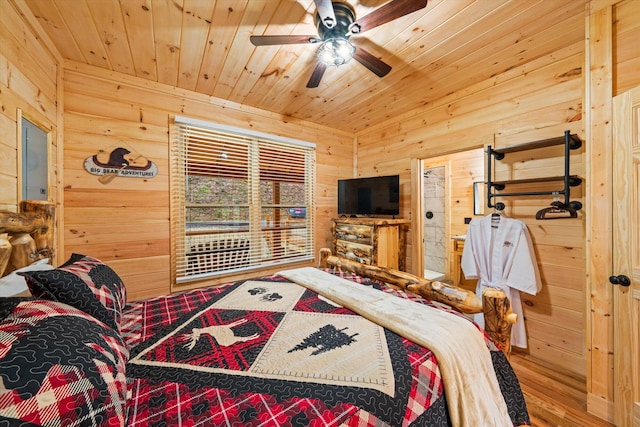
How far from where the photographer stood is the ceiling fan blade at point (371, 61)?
70.4 inches

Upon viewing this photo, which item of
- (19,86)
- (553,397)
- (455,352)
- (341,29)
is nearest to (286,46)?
(341,29)

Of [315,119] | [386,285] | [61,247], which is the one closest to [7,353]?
[386,285]

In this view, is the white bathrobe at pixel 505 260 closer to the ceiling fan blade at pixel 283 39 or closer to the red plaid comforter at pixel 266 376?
the red plaid comforter at pixel 266 376

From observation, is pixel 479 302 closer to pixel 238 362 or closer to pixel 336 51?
pixel 238 362

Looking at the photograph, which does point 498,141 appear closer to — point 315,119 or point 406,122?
point 406,122

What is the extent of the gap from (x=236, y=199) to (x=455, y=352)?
8.79ft

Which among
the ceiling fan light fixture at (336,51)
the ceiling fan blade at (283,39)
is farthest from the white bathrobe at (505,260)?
the ceiling fan blade at (283,39)

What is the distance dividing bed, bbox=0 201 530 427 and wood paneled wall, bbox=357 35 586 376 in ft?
4.01

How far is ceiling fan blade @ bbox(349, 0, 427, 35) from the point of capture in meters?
1.31

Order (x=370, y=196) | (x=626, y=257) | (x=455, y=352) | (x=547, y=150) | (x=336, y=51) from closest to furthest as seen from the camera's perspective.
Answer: (x=455, y=352) < (x=626, y=257) < (x=336, y=51) < (x=547, y=150) < (x=370, y=196)

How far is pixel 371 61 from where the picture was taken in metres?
1.87

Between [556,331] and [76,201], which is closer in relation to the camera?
[556,331]

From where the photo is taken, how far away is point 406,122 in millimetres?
3309

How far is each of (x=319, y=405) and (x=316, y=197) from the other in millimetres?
3090
